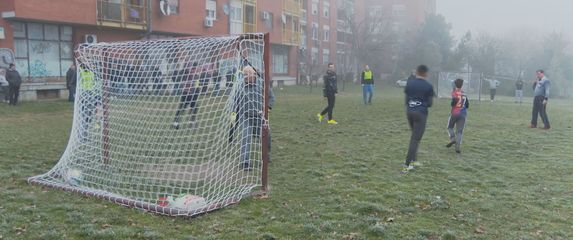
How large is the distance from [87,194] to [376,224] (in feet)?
11.2

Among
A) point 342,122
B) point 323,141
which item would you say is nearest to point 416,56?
point 342,122

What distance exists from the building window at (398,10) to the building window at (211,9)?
39401 mm

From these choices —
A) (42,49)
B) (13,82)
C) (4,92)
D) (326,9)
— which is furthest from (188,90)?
(326,9)

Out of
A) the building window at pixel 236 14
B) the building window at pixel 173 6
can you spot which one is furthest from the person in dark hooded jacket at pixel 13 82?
the building window at pixel 236 14

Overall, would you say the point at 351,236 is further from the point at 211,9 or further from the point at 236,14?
the point at 236,14

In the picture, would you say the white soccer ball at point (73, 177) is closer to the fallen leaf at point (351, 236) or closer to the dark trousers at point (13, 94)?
the fallen leaf at point (351, 236)

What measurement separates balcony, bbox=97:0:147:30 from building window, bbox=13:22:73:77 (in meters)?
Answer: 1.74

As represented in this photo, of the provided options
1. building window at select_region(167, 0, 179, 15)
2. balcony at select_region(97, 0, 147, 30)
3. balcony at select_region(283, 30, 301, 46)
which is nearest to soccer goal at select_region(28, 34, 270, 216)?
balcony at select_region(97, 0, 147, 30)

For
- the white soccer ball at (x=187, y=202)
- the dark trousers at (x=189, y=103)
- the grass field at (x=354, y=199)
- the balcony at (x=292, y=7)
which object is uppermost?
the balcony at (x=292, y=7)

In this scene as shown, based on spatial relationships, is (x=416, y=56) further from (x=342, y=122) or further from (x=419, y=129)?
(x=419, y=129)

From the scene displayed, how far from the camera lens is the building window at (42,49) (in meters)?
21.8

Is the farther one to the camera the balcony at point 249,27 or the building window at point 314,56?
the building window at point 314,56

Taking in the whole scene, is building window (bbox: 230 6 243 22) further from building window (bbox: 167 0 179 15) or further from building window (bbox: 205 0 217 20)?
building window (bbox: 167 0 179 15)

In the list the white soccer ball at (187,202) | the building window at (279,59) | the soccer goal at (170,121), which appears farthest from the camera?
the building window at (279,59)
